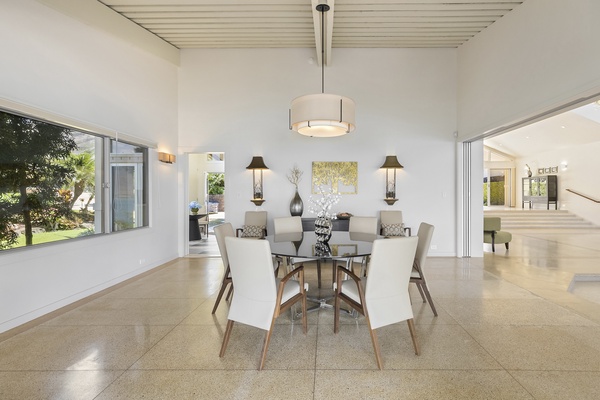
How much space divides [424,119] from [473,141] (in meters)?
1.04

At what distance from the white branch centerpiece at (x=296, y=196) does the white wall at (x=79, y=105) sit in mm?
2419

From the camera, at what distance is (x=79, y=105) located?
3852 mm

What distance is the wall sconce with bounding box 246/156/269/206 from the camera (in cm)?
610

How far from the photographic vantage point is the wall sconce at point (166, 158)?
18.5ft

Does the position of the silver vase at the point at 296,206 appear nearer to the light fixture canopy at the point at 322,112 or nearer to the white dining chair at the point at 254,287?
the light fixture canopy at the point at 322,112

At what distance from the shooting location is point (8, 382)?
2.14 metres

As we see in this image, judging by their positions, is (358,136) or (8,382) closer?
(8,382)

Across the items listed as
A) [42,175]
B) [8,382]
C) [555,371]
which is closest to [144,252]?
[42,175]

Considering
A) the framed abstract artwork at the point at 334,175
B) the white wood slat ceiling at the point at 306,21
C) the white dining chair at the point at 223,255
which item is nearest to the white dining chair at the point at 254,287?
the white dining chair at the point at 223,255

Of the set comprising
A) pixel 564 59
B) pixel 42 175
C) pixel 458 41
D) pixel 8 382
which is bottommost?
pixel 8 382

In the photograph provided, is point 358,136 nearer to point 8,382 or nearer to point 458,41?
point 458,41

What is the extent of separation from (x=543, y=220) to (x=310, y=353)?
490 inches

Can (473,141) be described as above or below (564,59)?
below

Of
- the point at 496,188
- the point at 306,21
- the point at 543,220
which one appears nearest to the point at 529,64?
the point at 306,21
